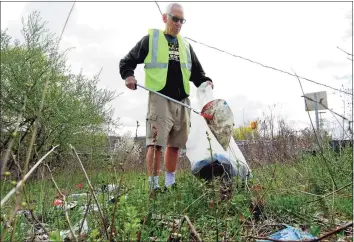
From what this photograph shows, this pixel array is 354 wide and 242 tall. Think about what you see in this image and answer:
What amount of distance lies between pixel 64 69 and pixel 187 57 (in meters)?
6.93

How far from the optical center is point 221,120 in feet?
12.2

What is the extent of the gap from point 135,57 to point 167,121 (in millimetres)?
788

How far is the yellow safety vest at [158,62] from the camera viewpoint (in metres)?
4.05

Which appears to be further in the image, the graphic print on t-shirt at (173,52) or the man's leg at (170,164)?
the graphic print on t-shirt at (173,52)

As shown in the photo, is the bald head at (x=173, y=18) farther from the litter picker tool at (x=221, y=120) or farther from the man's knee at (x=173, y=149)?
the man's knee at (x=173, y=149)

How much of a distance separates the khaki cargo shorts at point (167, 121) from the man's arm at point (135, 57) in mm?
373

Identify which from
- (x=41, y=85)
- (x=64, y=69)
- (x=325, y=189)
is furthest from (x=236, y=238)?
(x=64, y=69)

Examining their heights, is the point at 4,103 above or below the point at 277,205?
above

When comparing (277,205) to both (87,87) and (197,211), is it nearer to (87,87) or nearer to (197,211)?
(197,211)

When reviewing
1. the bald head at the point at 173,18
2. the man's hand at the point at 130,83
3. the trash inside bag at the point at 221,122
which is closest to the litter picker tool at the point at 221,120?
the trash inside bag at the point at 221,122

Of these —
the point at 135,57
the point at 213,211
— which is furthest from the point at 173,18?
the point at 213,211

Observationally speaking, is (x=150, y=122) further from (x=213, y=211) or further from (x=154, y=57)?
(x=213, y=211)

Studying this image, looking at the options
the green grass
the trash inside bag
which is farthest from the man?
the green grass

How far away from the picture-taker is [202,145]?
13.4 feet
